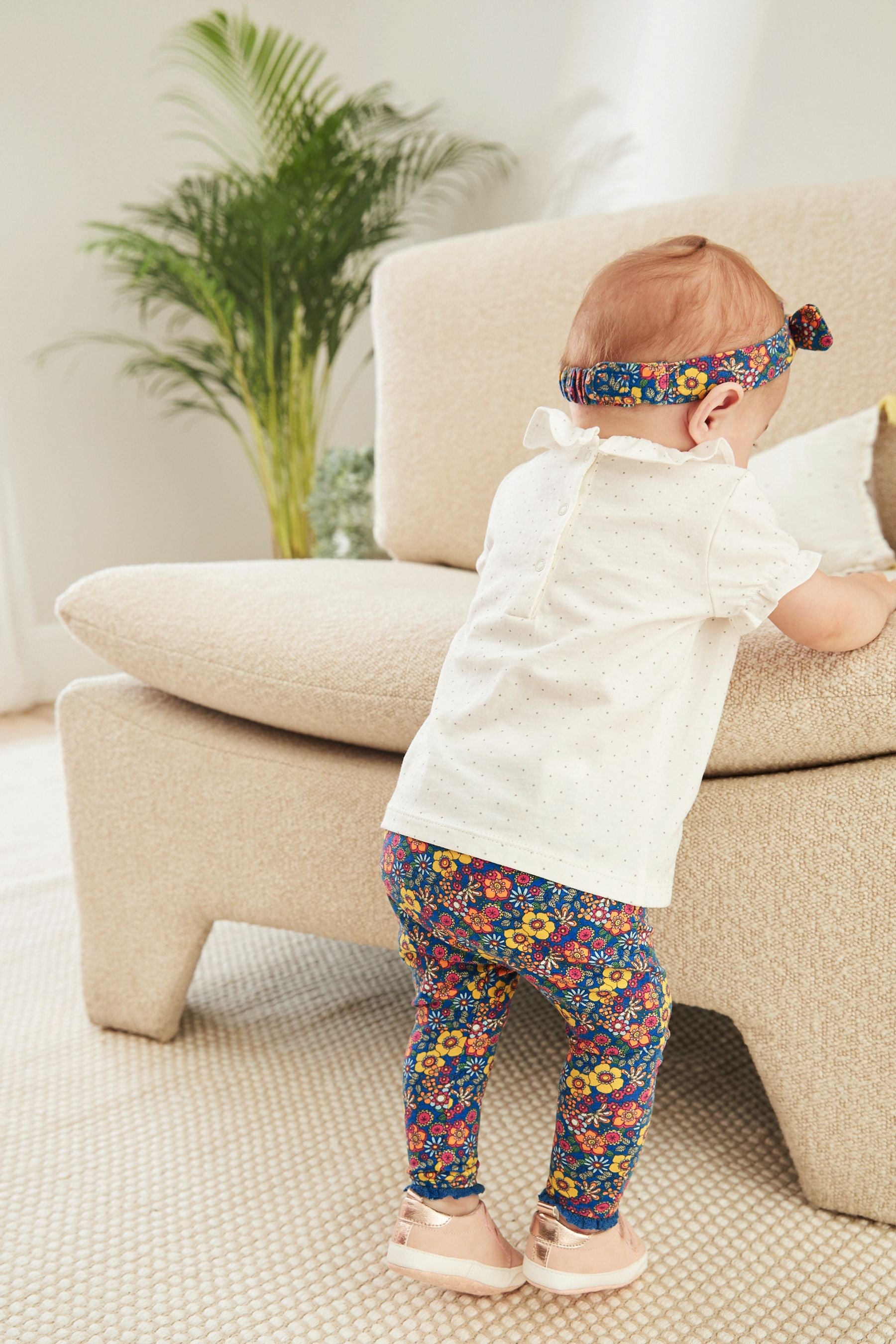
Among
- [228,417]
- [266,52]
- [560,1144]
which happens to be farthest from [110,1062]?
[266,52]

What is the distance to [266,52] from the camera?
242 centimetres

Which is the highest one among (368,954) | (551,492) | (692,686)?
(551,492)

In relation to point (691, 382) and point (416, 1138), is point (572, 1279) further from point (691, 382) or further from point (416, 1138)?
point (691, 382)

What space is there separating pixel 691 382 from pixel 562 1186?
1.88ft

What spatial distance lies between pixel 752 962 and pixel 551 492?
411 millimetres

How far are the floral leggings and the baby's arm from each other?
232 mm

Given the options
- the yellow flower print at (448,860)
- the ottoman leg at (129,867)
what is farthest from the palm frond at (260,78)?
the yellow flower print at (448,860)

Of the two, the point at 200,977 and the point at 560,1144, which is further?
the point at 200,977

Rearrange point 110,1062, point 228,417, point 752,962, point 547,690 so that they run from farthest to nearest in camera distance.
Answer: point 228,417, point 110,1062, point 752,962, point 547,690

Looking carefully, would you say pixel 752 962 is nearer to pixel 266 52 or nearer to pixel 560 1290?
pixel 560 1290

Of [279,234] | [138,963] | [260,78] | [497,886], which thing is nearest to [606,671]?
[497,886]

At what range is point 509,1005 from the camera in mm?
828

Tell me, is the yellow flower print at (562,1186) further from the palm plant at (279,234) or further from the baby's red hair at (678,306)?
the palm plant at (279,234)

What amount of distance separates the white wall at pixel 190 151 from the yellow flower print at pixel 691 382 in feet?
4.43
